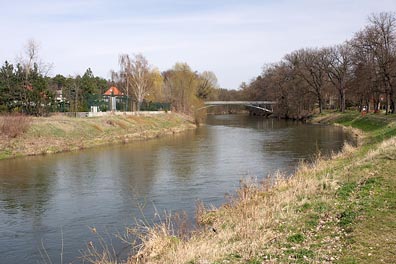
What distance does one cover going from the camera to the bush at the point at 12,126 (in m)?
29.3

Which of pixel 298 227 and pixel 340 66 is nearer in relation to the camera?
pixel 298 227

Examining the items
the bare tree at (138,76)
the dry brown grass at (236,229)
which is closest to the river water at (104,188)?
the dry brown grass at (236,229)

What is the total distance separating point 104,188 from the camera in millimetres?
17359

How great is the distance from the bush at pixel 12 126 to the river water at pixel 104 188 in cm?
424

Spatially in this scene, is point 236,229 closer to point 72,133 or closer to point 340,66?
point 72,133

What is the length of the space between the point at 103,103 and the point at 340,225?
46502 millimetres

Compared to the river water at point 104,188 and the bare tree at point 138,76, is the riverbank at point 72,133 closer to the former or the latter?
the river water at point 104,188

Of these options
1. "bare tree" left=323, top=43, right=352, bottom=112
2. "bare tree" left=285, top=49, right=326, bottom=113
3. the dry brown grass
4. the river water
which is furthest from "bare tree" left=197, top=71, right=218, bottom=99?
the dry brown grass

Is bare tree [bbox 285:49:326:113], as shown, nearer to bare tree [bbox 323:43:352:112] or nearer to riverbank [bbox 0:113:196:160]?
bare tree [bbox 323:43:352:112]

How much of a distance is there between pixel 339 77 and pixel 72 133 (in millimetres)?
47201

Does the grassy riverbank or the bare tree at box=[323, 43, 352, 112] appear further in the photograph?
the bare tree at box=[323, 43, 352, 112]

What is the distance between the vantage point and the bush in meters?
29.3

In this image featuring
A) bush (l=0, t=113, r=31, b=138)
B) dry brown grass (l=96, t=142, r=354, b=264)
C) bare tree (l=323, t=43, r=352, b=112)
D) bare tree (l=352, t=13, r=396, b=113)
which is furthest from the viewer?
bare tree (l=323, t=43, r=352, b=112)

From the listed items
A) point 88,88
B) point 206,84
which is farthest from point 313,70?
point 88,88
